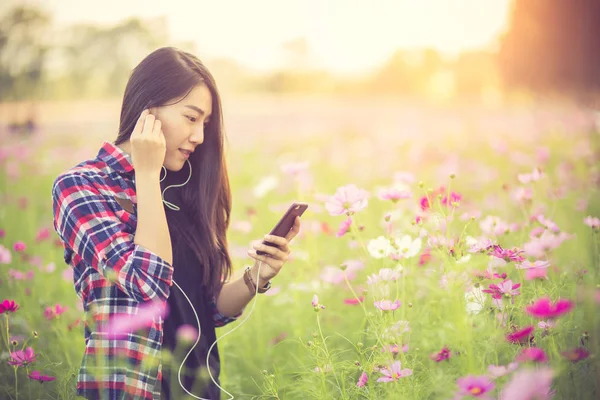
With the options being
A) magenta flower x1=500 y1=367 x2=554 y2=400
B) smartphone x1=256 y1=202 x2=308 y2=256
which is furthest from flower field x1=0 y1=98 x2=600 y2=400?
smartphone x1=256 y1=202 x2=308 y2=256

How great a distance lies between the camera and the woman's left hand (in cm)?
115

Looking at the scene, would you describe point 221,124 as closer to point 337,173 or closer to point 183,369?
point 183,369

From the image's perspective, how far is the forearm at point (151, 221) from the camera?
99 cm

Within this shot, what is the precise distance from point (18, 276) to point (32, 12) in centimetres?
402

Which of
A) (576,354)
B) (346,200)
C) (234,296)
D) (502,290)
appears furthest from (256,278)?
(576,354)

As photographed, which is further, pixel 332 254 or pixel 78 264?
pixel 332 254

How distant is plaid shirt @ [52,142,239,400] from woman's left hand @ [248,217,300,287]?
24 centimetres

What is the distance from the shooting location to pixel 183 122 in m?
1.18

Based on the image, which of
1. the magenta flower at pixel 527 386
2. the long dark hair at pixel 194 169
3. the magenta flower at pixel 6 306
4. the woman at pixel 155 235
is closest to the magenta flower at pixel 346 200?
the woman at pixel 155 235

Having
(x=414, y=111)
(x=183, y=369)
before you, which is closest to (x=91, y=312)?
(x=183, y=369)

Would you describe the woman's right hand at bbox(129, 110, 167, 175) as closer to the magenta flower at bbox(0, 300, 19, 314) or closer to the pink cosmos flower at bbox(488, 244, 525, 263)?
the magenta flower at bbox(0, 300, 19, 314)

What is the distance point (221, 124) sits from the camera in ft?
4.39

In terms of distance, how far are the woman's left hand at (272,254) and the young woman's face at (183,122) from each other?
296 millimetres

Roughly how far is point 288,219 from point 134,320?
40 cm
